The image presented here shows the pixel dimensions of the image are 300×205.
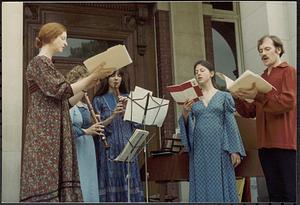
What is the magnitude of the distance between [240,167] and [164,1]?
359 cm

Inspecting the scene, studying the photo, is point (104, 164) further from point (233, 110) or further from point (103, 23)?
point (103, 23)

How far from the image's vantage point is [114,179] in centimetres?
514

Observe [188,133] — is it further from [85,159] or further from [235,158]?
[85,159]

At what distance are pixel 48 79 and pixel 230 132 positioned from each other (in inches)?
64.7

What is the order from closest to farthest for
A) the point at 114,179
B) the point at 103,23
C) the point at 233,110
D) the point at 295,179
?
the point at 295,179
the point at 233,110
the point at 114,179
the point at 103,23

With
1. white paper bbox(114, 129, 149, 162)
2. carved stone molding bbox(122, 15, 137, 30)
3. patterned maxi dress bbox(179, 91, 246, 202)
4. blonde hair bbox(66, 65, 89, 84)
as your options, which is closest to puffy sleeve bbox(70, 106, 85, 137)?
blonde hair bbox(66, 65, 89, 84)

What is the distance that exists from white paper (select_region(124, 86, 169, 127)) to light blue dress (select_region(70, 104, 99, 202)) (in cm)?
42

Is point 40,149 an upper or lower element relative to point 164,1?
lower

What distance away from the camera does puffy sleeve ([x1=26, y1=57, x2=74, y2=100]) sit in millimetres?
4086

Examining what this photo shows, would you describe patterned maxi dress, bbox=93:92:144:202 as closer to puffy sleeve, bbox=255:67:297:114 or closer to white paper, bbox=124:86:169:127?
white paper, bbox=124:86:169:127

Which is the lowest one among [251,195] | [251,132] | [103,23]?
[251,195]

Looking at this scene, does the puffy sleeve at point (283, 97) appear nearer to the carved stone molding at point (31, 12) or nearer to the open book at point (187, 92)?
the open book at point (187, 92)

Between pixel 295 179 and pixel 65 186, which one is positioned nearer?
pixel 65 186

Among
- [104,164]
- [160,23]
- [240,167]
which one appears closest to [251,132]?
[240,167]
